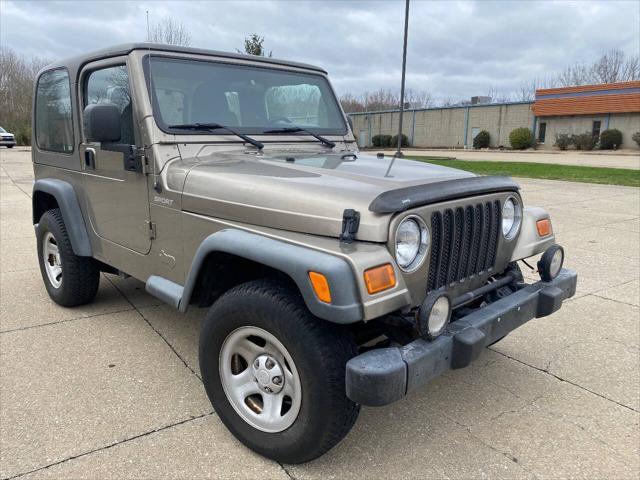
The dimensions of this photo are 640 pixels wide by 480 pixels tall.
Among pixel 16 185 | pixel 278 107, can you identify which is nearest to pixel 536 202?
pixel 278 107

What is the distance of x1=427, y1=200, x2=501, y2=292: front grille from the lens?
2320 mm

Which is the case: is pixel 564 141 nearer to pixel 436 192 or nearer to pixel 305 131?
pixel 305 131

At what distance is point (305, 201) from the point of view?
2293 mm

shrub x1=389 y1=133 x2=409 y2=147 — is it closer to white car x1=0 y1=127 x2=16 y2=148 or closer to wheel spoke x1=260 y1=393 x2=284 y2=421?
white car x1=0 y1=127 x2=16 y2=148

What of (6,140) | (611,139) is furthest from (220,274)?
(611,139)

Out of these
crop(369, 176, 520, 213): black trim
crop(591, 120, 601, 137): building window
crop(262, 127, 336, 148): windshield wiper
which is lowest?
crop(369, 176, 520, 213): black trim

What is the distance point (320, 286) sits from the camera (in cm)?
200

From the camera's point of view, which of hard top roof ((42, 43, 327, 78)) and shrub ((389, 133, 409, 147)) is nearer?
hard top roof ((42, 43, 327, 78))

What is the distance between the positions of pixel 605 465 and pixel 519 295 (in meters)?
0.87

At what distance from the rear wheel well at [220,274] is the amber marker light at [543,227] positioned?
5.39 feet

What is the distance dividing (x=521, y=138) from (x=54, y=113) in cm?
3910

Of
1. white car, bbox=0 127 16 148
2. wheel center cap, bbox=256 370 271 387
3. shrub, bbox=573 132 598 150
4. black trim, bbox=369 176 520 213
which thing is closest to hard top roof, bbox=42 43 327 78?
black trim, bbox=369 176 520 213

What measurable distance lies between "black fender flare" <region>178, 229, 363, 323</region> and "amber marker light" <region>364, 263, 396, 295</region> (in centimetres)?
6

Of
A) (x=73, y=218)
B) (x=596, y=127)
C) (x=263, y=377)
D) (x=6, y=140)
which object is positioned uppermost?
(x=596, y=127)
